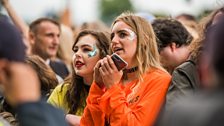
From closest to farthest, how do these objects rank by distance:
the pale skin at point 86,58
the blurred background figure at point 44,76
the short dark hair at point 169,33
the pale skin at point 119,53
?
the pale skin at point 119,53, the pale skin at point 86,58, the blurred background figure at point 44,76, the short dark hair at point 169,33

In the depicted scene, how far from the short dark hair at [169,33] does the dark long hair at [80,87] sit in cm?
52

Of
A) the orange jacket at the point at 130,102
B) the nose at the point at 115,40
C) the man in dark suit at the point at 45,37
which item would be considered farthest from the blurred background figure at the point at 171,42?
the man in dark suit at the point at 45,37

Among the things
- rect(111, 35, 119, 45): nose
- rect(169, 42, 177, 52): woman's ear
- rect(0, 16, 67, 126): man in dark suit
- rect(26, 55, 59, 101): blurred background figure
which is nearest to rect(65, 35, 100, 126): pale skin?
rect(26, 55, 59, 101): blurred background figure

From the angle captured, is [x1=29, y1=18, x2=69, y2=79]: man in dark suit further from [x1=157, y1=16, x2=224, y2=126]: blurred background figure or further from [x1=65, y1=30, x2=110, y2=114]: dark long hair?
[x1=157, y1=16, x2=224, y2=126]: blurred background figure

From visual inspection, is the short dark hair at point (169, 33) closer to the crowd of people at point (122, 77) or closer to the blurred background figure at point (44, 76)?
the crowd of people at point (122, 77)

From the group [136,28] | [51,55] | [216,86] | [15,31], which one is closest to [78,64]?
[136,28]

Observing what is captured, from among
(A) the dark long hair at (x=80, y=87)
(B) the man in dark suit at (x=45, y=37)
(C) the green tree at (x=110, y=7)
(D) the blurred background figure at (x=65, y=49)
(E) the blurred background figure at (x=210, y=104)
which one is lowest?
(C) the green tree at (x=110, y=7)

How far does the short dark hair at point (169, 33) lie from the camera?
6.73 m

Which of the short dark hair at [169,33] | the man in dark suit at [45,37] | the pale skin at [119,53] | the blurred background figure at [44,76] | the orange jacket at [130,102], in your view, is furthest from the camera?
the man in dark suit at [45,37]

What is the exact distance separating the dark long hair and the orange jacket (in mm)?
561

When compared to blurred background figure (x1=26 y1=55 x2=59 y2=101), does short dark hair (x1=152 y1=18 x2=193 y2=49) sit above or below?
above

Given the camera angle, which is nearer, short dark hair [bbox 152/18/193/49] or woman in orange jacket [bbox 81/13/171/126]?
woman in orange jacket [bbox 81/13/171/126]

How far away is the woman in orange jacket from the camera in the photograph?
5.45 metres

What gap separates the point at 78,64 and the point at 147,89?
0.99m
